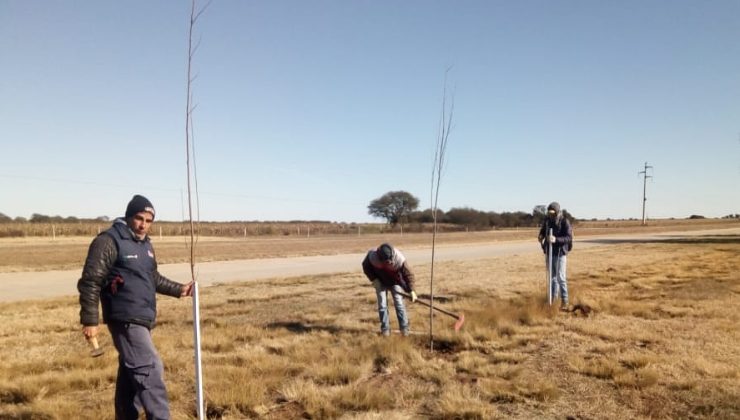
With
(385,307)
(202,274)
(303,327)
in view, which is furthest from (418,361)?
(202,274)

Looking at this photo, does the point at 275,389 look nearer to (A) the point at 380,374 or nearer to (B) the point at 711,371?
(A) the point at 380,374

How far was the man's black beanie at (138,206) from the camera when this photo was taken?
3.46 m

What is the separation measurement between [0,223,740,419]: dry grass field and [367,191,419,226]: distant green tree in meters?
84.5

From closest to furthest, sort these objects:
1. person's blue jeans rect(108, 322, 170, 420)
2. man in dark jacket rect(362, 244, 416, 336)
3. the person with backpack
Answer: person's blue jeans rect(108, 322, 170, 420) → man in dark jacket rect(362, 244, 416, 336) → the person with backpack

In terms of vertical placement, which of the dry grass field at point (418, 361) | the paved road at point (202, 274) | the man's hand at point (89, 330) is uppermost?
the man's hand at point (89, 330)

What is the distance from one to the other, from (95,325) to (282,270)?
1460 centimetres

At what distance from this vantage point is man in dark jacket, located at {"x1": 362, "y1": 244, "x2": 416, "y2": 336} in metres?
6.43

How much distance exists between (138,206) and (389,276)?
3830mm

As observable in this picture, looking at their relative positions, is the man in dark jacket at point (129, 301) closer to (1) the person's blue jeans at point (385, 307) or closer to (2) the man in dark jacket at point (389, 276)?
(2) the man in dark jacket at point (389, 276)

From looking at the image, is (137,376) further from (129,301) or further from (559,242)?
(559,242)

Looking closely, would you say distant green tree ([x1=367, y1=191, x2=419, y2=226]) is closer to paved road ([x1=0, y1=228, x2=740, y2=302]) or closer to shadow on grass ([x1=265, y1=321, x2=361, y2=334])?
paved road ([x1=0, y1=228, x2=740, y2=302])

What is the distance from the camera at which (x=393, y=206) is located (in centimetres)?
9581

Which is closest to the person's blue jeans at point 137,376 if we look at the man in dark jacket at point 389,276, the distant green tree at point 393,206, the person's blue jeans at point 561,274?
the man in dark jacket at point 389,276

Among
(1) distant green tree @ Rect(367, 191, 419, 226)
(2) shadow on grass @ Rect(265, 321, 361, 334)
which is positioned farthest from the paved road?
(1) distant green tree @ Rect(367, 191, 419, 226)
